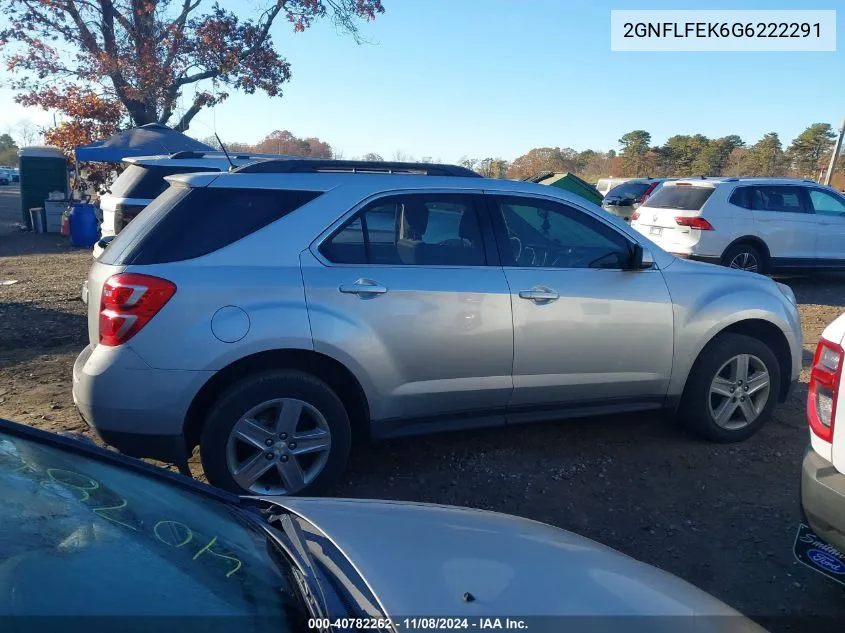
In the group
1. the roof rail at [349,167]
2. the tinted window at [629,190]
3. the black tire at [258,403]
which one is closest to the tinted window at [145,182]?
the roof rail at [349,167]

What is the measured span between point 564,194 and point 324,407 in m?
1.99

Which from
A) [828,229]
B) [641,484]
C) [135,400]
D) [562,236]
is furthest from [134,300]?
[828,229]

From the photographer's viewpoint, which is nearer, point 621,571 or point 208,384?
point 621,571

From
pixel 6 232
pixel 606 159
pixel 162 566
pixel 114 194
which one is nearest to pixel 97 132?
pixel 6 232

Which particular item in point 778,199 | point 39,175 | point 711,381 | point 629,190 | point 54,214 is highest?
point 39,175

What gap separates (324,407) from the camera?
389cm

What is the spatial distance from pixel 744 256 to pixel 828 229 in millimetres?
1554

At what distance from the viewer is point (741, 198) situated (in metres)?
11.2

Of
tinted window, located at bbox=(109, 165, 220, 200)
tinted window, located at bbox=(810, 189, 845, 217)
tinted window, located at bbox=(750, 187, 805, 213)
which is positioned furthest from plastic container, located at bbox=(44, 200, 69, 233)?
tinted window, located at bbox=(810, 189, 845, 217)

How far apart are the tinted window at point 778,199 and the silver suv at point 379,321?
7.19 m

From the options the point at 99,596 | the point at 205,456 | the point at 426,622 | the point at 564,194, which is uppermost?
the point at 564,194

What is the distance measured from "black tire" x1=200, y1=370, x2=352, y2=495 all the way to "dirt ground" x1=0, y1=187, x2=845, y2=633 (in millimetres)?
398

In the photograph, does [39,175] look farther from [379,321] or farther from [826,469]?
[826,469]

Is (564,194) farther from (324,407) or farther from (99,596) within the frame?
(99,596)
